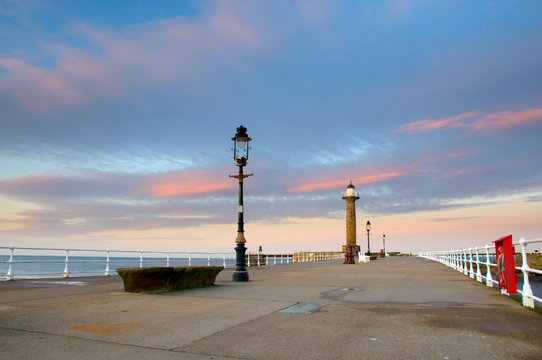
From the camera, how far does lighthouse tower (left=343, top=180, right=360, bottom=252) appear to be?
81.2 metres

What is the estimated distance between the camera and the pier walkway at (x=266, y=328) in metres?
4.91

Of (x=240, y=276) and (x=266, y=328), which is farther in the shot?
(x=240, y=276)

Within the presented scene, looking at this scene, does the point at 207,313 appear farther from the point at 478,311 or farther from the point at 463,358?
the point at 478,311

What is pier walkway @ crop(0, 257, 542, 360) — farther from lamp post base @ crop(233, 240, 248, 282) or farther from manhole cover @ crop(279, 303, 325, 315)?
lamp post base @ crop(233, 240, 248, 282)

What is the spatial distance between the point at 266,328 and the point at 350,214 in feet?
256

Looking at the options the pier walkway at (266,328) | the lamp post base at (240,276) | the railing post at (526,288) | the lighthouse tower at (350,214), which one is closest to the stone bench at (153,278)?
the pier walkway at (266,328)

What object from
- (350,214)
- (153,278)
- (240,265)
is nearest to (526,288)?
(153,278)

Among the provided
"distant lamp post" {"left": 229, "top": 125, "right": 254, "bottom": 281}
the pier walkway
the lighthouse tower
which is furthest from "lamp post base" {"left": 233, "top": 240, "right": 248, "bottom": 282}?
the lighthouse tower

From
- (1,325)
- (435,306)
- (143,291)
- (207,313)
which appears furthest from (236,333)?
(143,291)

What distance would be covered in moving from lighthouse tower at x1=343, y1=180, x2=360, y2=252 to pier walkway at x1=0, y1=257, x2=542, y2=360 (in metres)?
72.5

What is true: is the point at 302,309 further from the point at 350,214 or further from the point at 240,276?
the point at 350,214

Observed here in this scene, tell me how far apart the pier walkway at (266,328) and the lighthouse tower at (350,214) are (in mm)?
72452

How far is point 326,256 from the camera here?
6569cm

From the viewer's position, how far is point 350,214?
82625mm
